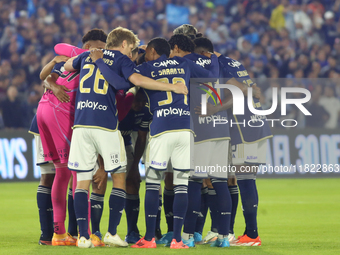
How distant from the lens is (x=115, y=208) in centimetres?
507

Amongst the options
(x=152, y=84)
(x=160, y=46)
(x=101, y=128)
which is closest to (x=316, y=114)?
(x=160, y=46)

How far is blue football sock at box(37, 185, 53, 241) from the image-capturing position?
5.50 metres

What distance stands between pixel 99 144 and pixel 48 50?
10.7 metres

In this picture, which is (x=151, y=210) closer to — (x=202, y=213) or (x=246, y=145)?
(x=202, y=213)

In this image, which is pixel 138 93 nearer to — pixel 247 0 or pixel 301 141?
pixel 301 141

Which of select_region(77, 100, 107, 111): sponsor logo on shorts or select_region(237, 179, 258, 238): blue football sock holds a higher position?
select_region(77, 100, 107, 111): sponsor logo on shorts

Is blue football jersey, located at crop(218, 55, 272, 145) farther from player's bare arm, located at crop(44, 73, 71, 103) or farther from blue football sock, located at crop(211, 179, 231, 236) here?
player's bare arm, located at crop(44, 73, 71, 103)

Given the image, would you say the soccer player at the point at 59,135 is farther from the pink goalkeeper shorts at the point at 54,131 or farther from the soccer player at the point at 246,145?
the soccer player at the point at 246,145

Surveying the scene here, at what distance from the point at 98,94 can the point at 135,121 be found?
85 centimetres

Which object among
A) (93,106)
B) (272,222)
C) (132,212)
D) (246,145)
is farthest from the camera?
(272,222)

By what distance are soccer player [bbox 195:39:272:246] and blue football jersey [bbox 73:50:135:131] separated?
1.03m

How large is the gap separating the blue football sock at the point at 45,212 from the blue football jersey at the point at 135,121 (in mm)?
1047

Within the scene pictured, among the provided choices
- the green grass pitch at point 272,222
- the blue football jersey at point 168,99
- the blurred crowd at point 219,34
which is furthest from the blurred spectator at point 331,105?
the blue football jersey at point 168,99

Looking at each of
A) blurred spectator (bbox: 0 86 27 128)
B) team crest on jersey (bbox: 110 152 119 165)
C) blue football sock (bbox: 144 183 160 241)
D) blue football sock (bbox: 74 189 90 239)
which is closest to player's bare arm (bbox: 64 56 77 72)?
team crest on jersey (bbox: 110 152 119 165)
